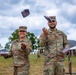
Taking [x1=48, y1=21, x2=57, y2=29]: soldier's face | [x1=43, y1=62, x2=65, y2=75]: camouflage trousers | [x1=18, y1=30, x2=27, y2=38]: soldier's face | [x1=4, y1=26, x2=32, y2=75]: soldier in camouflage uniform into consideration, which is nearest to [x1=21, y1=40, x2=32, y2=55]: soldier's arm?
[x1=4, y1=26, x2=32, y2=75]: soldier in camouflage uniform

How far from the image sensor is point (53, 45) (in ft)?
22.2

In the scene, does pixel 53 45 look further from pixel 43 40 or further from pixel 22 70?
pixel 22 70

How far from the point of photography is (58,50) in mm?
→ 6734

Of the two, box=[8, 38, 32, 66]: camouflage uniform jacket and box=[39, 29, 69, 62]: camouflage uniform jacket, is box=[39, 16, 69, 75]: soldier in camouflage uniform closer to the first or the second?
box=[39, 29, 69, 62]: camouflage uniform jacket

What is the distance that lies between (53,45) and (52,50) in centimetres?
11

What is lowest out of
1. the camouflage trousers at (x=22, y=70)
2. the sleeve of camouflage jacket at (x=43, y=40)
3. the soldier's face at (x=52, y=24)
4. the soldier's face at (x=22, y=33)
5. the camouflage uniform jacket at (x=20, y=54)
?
the camouflage trousers at (x=22, y=70)

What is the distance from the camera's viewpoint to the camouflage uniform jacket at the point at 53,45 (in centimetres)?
671

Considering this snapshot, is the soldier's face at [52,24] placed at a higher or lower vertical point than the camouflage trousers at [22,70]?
higher

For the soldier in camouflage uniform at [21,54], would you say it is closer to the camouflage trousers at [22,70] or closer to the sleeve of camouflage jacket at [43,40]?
the camouflage trousers at [22,70]

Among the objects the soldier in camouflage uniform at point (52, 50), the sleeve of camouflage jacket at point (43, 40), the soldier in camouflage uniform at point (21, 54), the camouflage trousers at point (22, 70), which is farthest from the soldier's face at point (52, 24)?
the camouflage trousers at point (22, 70)

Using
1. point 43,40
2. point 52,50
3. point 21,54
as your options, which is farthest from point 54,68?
point 21,54

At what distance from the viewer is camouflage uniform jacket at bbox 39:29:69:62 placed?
671 cm

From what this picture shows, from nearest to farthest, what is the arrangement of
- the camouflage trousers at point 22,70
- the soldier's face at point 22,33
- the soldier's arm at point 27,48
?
the soldier's arm at point 27,48 < the camouflage trousers at point 22,70 < the soldier's face at point 22,33

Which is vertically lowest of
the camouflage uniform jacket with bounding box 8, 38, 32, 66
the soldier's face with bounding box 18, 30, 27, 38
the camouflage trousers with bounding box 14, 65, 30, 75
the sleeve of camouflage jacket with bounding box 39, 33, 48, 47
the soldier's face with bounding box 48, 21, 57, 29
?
the camouflage trousers with bounding box 14, 65, 30, 75
